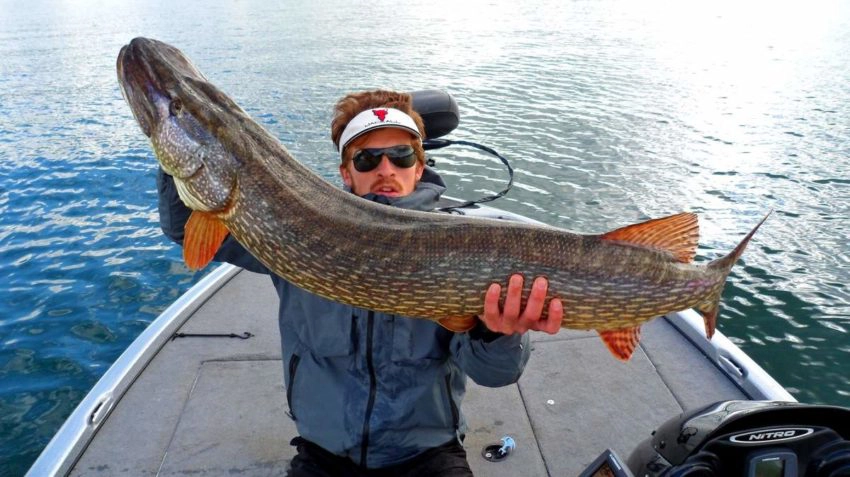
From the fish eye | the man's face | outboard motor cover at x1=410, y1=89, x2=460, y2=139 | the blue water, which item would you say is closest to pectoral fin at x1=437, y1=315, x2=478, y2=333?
the man's face

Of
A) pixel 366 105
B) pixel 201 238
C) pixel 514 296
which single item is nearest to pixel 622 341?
pixel 514 296

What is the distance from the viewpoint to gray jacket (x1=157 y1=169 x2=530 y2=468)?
2344mm

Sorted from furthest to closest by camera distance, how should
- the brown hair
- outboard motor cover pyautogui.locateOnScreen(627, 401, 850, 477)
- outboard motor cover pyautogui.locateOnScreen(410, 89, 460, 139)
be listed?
outboard motor cover pyautogui.locateOnScreen(410, 89, 460, 139), the brown hair, outboard motor cover pyautogui.locateOnScreen(627, 401, 850, 477)

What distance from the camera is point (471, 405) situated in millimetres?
3326

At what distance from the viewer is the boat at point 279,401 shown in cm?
289

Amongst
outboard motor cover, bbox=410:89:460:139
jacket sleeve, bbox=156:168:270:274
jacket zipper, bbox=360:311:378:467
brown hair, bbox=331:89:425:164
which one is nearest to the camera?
jacket zipper, bbox=360:311:378:467

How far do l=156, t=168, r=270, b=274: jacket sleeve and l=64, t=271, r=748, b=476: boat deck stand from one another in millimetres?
1065

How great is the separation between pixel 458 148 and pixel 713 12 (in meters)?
26.5

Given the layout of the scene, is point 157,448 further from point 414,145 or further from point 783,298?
point 783,298

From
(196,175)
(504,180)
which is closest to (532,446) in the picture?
(196,175)

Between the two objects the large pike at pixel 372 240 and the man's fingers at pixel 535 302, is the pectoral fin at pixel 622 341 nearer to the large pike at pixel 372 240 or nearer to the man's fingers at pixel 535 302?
the large pike at pixel 372 240

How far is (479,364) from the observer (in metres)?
2.20

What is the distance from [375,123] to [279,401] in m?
1.75

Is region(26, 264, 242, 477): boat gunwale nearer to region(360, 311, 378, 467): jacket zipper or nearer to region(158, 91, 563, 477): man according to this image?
region(158, 91, 563, 477): man
